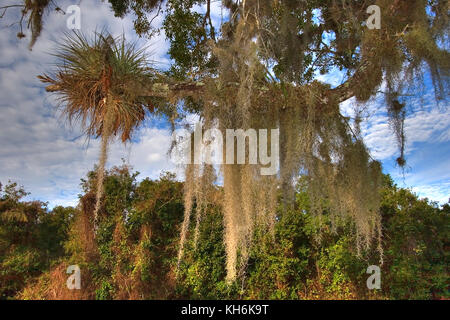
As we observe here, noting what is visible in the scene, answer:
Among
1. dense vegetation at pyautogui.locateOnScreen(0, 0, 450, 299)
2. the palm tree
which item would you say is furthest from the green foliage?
the palm tree

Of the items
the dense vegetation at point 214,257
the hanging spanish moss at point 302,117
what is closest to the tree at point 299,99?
the hanging spanish moss at point 302,117

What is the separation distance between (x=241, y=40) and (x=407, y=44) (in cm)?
133

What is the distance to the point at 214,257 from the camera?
440 cm

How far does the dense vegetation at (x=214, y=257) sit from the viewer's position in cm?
413

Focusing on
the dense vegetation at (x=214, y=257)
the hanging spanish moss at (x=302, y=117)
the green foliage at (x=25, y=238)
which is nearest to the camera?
the hanging spanish moss at (x=302, y=117)

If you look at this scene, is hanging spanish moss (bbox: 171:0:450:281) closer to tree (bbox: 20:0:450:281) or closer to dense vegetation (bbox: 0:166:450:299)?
tree (bbox: 20:0:450:281)

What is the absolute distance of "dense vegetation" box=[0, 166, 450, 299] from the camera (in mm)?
4133

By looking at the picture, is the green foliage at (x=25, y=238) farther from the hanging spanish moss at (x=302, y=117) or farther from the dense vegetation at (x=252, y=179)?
the hanging spanish moss at (x=302, y=117)

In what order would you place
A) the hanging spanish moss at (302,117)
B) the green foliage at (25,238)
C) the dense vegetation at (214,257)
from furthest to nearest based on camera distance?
1. the green foliage at (25,238)
2. the dense vegetation at (214,257)
3. the hanging spanish moss at (302,117)

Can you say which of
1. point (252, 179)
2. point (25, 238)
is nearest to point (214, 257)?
point (252, 179)

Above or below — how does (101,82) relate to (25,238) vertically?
above

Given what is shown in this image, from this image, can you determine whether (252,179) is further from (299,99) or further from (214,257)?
(214,257)

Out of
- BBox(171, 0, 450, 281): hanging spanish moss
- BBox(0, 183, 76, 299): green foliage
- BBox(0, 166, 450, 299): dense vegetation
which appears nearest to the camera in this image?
BBox(171, 0, 450, 281): hanging spanish moss

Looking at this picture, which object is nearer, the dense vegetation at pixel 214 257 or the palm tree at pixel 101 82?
the palm tree at pixel 101 82
